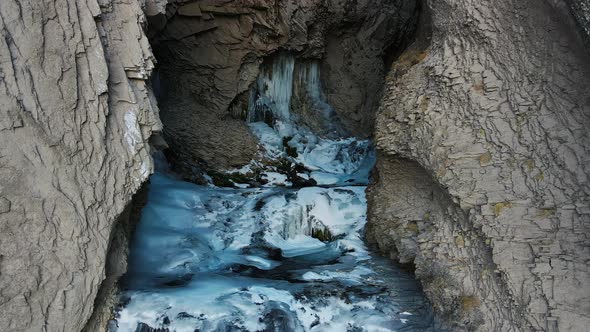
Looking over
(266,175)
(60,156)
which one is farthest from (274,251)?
(60,156)

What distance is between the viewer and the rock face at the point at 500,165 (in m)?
3.66

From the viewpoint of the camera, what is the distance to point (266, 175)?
30.9 ft

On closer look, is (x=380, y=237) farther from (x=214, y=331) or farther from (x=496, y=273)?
(x=214, y=331)

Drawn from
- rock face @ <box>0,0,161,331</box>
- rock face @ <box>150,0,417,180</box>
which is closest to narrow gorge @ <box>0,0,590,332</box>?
rock face @ <box>0,0,161,331</box>

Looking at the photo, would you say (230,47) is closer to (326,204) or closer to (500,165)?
(326,204)

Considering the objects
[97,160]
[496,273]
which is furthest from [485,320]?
[97,160]

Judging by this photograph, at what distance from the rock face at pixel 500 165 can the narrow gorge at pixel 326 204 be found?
16 mm

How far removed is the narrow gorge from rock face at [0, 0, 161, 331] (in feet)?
0.04

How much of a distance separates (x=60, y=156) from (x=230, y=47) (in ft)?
20.4

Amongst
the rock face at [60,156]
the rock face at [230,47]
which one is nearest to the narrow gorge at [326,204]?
the rock face at [60,156]

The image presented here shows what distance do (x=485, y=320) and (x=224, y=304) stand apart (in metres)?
2.39

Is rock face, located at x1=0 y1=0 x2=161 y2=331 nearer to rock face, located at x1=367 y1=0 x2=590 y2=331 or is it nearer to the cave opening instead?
the cave opening

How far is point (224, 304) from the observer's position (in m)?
4.73

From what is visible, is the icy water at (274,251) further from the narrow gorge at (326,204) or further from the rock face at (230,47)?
the rock face at (230,47)
